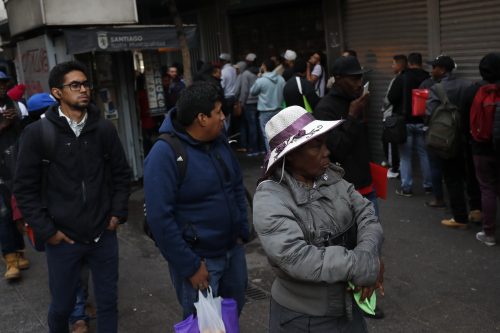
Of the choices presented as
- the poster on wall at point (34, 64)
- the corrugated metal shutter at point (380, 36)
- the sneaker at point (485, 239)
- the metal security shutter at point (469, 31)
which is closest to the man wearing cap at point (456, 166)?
the sneaker at point (485, 239)

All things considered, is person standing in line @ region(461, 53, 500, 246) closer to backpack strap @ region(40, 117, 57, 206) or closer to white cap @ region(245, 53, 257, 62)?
backpack strap @ region(40, 117, 57, 206)

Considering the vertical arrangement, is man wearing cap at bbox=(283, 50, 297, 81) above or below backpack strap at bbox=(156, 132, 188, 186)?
above

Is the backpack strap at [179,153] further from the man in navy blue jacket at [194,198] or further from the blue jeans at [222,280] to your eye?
the blue jeans at [222,280]

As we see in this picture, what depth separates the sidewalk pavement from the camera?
4.55 m

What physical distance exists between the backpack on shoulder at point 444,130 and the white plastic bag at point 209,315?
386cm

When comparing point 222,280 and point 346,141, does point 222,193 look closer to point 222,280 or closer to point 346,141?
point 222,280

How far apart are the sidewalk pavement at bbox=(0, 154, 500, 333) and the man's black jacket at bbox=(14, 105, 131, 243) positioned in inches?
49.9

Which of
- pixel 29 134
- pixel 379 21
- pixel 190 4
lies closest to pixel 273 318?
pixel 29 134

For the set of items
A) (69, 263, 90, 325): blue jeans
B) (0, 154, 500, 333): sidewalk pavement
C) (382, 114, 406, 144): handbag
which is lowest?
(0, 154, 500, 333): sidewalk pavement

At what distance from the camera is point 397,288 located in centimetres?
511

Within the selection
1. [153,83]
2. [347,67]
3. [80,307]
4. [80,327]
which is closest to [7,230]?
[80,307]

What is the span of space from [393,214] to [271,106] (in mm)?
4141

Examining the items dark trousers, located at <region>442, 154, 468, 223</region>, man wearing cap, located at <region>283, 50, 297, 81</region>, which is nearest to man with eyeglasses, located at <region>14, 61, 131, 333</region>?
dark trousers, located at <region>442, 154, 468, 223</region>

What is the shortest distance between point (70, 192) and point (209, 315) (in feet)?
4.16
